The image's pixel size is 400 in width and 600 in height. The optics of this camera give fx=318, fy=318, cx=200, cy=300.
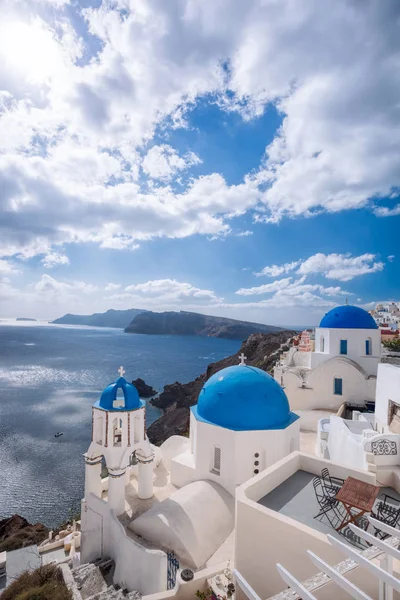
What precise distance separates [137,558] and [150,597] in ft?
6.34

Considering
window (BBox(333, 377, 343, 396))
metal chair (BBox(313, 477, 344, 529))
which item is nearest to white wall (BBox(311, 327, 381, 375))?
window (BBox(333, 377, 343, 396))

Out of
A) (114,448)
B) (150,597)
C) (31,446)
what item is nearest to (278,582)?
(150,597)

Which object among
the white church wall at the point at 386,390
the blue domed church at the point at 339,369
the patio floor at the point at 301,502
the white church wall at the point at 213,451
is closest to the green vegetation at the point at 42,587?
the white church wall at the point at 213,451

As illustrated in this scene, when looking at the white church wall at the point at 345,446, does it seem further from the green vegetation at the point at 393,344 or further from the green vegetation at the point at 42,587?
the green vegetation at the point at 393,344

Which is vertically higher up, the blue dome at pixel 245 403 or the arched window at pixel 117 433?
the blue dome at pixel 245 403

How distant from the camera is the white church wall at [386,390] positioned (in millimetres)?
10047

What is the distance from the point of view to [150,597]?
6.60m

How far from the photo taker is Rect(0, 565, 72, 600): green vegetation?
25.1ft

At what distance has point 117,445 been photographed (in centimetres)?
1071

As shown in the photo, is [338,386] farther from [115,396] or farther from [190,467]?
[115,396]

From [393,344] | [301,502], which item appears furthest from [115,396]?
[393,344]

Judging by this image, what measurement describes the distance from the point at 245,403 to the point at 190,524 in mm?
3820

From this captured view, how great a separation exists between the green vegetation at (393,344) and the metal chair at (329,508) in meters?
20.6

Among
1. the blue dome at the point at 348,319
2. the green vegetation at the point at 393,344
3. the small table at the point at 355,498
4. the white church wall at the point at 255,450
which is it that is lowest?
the white church wall at the point at 255,450
